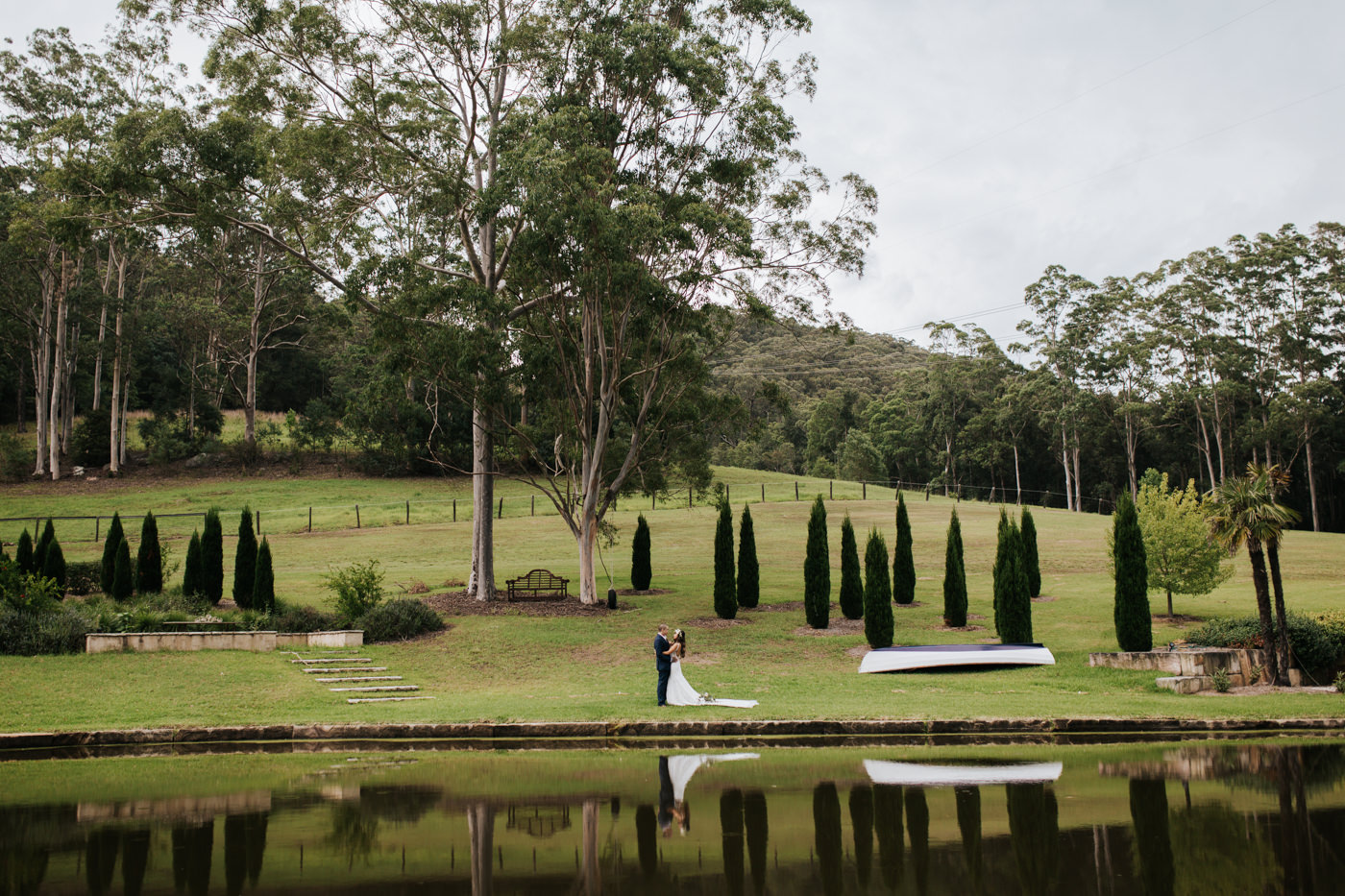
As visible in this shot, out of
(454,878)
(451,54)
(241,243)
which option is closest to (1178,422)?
(451,54)

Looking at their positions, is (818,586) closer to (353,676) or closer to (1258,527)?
(1258,527)

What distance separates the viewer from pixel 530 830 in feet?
25.8

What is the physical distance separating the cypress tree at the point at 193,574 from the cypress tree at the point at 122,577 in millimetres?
1445

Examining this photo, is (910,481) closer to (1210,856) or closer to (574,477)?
(574,477)

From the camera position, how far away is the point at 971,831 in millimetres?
7605

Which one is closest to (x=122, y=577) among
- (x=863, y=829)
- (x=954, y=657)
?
(x=954, y=657)

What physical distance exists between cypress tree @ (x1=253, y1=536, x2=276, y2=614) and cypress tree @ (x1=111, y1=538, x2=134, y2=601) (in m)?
4.16

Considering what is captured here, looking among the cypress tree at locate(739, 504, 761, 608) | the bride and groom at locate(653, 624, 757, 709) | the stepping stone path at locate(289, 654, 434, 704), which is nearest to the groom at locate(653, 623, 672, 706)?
the bride and groom at locate(653, 624, 757, 709)

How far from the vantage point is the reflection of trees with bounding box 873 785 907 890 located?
663cm

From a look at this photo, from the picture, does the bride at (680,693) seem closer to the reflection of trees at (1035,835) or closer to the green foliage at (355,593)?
the reflection of trees at (1035,835)

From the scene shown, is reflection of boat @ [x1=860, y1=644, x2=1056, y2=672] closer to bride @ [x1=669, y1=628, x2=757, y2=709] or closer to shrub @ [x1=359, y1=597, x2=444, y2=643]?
bride @ [x1=669, y1=628, x2=757, y2=709]

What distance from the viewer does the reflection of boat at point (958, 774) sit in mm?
9609

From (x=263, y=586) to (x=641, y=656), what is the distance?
31.9 feet

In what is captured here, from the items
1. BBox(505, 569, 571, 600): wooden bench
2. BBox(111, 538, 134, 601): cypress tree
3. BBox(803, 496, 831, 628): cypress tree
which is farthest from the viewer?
BBox(505, 569, 571, 600): wooden bench
